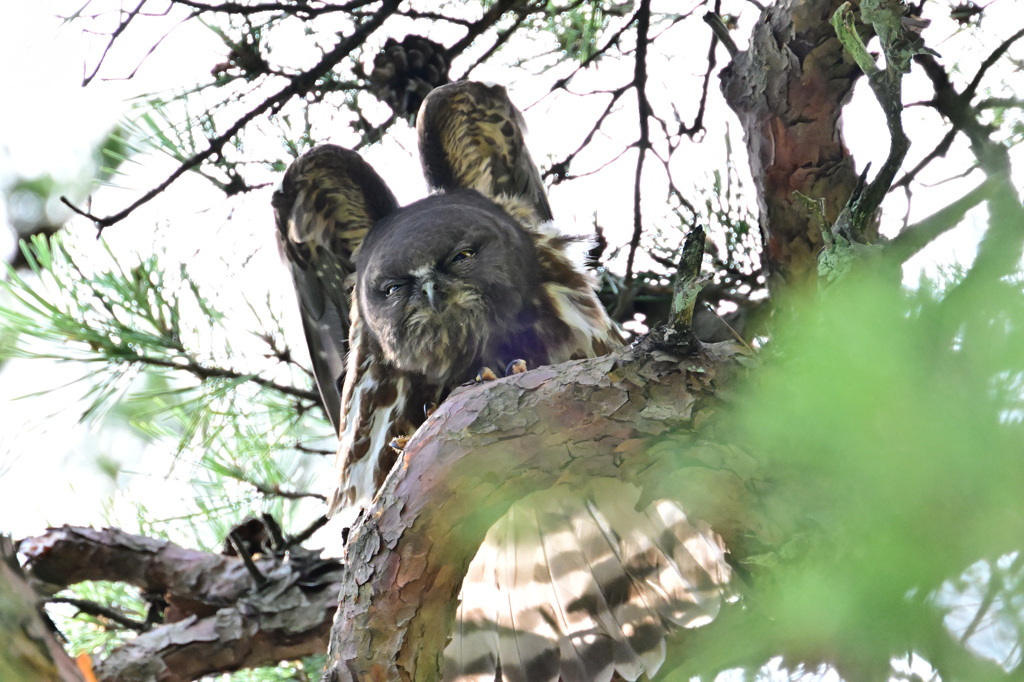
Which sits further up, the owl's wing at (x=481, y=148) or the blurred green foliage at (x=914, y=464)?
the owl's wing at (x=481, y=148)

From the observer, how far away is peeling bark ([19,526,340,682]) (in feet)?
7.61

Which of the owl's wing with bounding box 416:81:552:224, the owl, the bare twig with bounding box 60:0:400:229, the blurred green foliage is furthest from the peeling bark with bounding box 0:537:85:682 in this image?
the owl's wing with bounding box 416:81:552:224

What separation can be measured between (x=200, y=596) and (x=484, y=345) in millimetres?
1136

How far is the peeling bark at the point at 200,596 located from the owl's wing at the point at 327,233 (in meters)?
0.50

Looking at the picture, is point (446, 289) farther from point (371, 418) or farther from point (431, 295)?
point (371, 418)

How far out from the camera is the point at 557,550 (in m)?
2.11

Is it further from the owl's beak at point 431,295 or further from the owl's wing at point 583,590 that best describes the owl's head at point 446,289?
the owl's wing at point 583,590

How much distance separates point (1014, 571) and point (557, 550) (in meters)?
1.60

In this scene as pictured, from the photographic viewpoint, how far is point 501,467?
1.35 metres

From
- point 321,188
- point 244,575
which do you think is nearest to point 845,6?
point 321,188

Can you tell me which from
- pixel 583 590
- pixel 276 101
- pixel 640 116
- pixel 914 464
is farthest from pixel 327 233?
pixel 914 464

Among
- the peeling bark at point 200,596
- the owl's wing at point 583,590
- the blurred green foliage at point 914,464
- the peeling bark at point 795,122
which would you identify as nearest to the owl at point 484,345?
the owl's wing at point 583,590

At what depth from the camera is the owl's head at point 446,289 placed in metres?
2.17

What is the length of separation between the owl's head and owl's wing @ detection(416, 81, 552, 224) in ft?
1.01
